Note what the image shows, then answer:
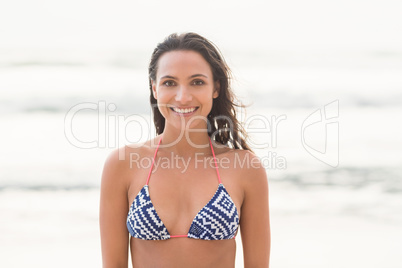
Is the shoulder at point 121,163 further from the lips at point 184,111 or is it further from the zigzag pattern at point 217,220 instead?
the zigzag pattern at point 217,220

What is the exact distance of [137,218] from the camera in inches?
113

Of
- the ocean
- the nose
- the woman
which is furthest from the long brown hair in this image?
the ocean

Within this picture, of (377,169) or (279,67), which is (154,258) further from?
(279,67)

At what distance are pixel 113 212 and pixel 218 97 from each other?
88 cm

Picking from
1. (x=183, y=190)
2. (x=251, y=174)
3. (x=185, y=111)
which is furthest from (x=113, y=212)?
(x=251, y=174)

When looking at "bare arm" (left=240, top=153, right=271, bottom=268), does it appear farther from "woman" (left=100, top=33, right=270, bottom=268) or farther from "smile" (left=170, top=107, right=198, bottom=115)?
"smile" (left=170, top=107, right=198, bottom=115)

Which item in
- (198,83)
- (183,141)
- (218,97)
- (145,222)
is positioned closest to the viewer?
(145,222)

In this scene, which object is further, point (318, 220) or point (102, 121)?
point (102, 121)

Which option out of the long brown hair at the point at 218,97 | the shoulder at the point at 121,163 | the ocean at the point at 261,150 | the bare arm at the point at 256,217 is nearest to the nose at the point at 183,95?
the long brown hair at the point at 218,97

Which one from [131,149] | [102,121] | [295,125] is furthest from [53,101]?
[131,149]

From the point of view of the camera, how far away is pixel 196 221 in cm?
289

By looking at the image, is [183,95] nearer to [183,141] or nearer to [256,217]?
[183,141]

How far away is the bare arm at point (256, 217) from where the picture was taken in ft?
9.98

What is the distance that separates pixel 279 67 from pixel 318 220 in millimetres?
3928
